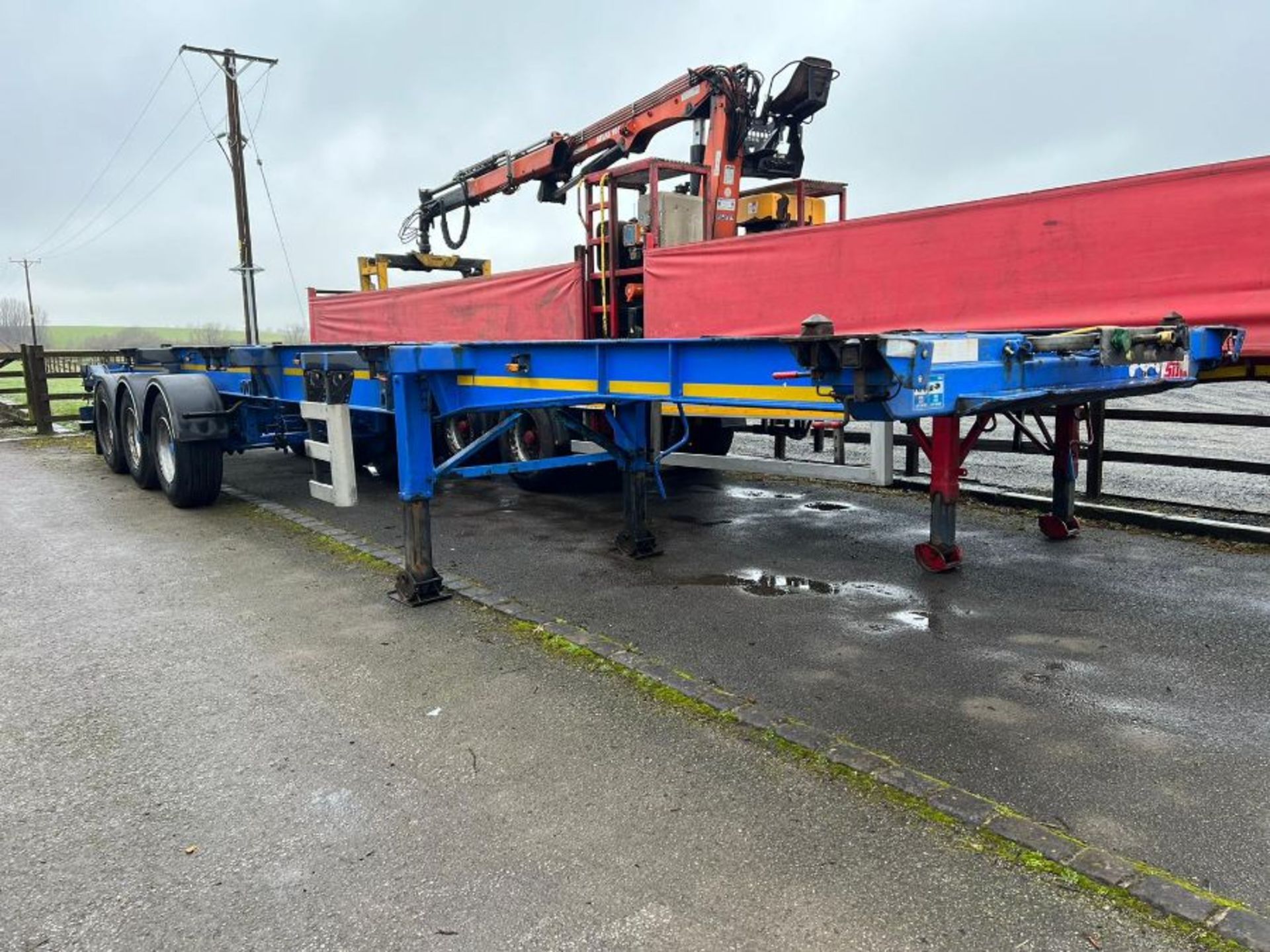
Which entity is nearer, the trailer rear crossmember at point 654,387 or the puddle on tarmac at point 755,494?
the trailer rear crossmember at point 654,387

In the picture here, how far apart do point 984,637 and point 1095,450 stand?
12.1 ft

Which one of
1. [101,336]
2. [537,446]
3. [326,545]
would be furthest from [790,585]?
[101,336]

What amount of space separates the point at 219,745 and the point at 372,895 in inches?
53.6

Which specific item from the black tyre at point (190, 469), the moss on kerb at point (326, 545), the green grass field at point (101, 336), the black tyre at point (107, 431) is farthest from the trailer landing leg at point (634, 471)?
Result: the green grass field at point (101, 336)

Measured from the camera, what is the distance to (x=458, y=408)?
554cm

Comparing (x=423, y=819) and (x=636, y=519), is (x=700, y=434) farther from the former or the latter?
(x=423, y=819)

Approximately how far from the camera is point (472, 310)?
10.3m

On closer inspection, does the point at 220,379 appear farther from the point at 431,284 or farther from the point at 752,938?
the point at 752,938

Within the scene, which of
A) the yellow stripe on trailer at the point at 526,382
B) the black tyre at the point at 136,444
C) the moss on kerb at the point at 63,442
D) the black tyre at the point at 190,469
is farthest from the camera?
the moss on kerb at the point at 63,442

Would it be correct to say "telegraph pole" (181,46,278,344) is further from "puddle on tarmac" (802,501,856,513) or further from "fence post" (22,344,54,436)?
"puddle on tarmac" (802,501,856,513)

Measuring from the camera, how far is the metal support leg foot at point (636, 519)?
6508 millimetres

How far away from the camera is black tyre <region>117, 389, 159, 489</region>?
363 inches

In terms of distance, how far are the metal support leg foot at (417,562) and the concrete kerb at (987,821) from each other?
1272 millimetres

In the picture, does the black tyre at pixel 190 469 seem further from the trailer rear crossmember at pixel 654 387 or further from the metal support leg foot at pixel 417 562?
the metal support leg foot at pixel 417 562
